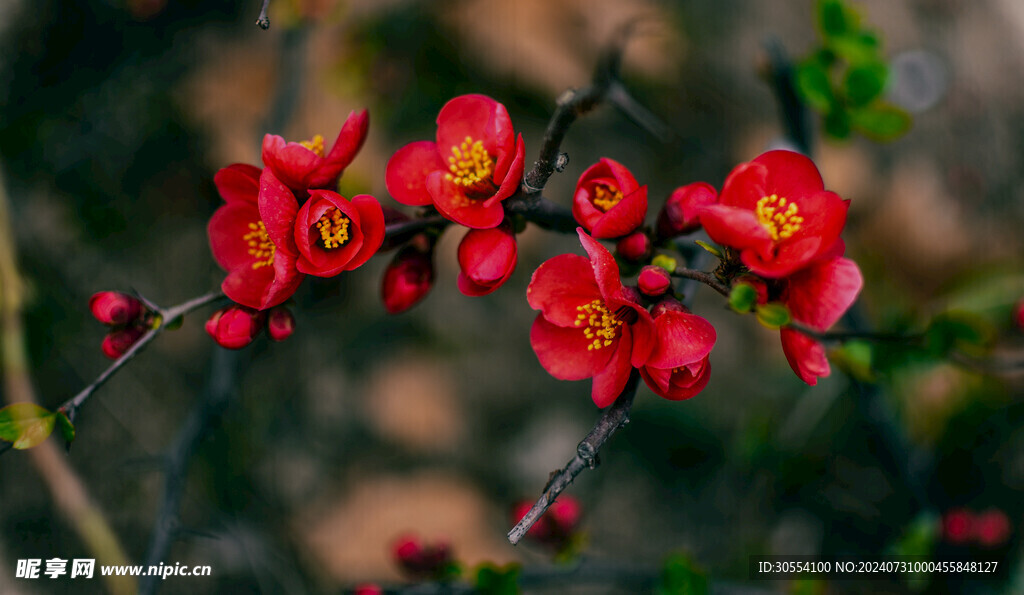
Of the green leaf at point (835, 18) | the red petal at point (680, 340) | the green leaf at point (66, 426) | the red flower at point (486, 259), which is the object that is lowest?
the green leaf at point (66, 426)

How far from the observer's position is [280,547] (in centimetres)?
168

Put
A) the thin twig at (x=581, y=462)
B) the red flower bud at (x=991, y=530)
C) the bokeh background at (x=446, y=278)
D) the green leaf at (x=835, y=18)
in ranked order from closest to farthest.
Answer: the thin twig at (x=581, y=462) < the green leaf at (x=835, y=18) < the red flower bud at (x=991, y=530) < the bokeh background at (x=446, y=278)

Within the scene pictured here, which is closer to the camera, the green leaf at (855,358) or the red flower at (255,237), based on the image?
the red flower at (255,237)

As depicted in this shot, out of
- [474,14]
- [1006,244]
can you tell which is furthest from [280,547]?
[1006,244]

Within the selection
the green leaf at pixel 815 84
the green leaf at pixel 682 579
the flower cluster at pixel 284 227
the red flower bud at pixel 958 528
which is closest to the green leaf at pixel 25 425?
the flower cluster at pixel 284 227

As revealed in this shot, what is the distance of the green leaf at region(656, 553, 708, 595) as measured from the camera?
3.40 ft

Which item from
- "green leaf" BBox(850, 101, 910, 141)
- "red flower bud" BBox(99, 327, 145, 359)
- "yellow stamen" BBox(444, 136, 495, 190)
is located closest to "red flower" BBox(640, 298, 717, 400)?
"yellow stamen" BBox(444, 136, 495, 190)

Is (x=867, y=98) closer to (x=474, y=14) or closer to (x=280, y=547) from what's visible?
(x=474, y=14)

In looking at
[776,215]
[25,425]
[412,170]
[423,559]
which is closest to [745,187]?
[776,215]

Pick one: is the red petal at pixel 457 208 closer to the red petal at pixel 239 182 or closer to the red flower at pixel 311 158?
the red flower at pixel 311 158

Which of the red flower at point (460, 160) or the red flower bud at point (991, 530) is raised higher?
the red flower at point (460, 160)

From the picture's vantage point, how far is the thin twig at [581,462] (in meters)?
0.50

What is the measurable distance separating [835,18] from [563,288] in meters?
0.75

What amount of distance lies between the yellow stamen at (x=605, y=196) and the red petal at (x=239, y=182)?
0.37m
